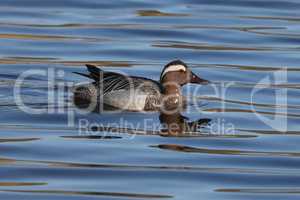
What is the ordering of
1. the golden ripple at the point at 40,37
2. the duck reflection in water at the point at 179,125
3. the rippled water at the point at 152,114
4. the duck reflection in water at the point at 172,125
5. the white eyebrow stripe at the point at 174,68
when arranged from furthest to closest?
the golden ripple at the point at 40,37, the white eyebrow stripe at the point at 174,68, the duck reflection in water at the point at 179,125, the duck reflection in water at the point at 172,125, the rippled water at the point at 152,114

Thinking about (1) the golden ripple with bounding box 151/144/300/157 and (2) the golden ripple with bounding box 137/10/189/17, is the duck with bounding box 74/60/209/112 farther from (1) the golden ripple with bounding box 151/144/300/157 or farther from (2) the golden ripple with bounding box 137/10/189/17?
(2) the golden ripple with bounding box 137/10/189/17

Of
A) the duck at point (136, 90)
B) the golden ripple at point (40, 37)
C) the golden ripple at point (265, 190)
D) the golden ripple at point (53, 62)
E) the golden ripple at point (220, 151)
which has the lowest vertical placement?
the golden ripple at point (265, 190)

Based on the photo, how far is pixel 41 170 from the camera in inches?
440

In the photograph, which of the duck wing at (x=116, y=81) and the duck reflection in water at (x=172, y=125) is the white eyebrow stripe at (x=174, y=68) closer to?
the duck wing at (x=116, y=81)

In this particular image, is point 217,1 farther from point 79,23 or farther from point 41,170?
point 41,170

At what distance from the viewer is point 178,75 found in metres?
15.4

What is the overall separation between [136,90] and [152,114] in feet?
1.55

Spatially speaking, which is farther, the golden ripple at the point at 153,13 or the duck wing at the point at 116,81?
the golden ripple at the point at 153,13

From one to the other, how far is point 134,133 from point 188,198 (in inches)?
120

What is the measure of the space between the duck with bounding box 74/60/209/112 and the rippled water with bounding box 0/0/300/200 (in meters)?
0.34

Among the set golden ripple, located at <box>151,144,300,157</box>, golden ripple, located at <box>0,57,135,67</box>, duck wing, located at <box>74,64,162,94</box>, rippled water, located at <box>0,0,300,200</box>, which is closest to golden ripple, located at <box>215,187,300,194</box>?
rippled water, located at <box>0,0,300,200</box>

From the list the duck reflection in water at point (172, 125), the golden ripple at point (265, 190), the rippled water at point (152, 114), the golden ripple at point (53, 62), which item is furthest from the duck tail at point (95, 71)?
the golden ripple at point (265, 190)

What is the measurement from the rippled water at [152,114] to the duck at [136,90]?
0.34 meters

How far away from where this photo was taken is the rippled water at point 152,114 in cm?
1084
